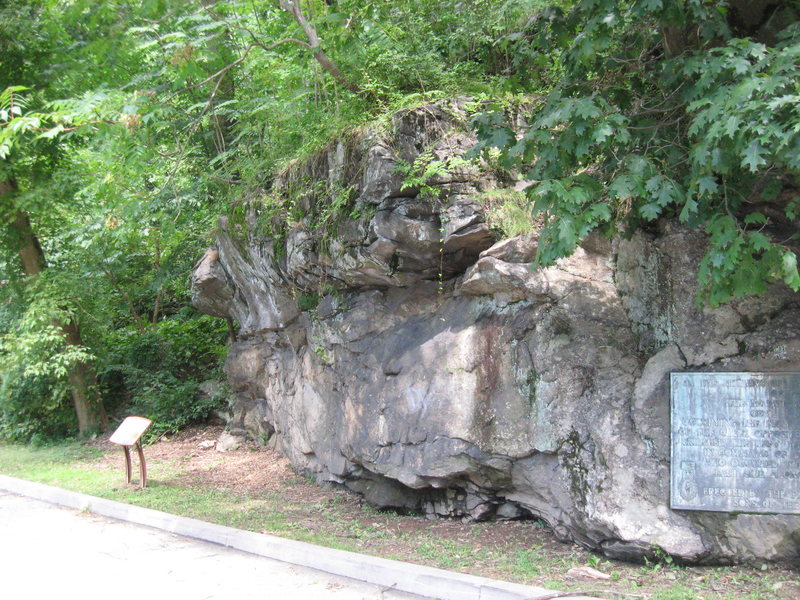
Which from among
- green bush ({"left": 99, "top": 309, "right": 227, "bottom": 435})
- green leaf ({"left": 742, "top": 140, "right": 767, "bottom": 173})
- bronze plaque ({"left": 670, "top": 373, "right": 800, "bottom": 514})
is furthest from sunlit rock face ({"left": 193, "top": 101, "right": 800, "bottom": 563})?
green bush ({"left": 99, "top": 309, "right": 227, "bottom": 435})

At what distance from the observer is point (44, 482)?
1010 centimetres

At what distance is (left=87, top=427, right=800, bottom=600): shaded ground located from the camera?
5336mm

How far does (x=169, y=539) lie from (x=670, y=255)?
6.04m

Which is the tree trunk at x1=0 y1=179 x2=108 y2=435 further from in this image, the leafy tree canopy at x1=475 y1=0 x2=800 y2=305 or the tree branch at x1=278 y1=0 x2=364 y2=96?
the leafy tree canopy at x1=475 y1=0 x2=800 y2=305

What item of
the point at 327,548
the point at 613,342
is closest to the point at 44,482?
the point at 327,548

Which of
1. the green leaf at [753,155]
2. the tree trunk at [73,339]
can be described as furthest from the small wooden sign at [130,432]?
the green leaf at [753,155]

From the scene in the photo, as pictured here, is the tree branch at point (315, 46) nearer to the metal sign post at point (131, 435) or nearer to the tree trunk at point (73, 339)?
the metal sign post at point (131, 435)

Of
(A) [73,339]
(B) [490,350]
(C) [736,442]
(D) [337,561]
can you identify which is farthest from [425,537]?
(A) [73,339]

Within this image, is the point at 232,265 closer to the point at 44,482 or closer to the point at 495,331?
the point at 44,482

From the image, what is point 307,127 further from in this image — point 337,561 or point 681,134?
point 337,561

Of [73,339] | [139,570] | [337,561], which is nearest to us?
[337,561]

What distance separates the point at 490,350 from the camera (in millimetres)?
7008

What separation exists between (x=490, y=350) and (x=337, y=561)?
2591 millimetres

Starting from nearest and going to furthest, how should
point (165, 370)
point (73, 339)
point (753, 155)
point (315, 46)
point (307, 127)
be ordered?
point (753, 155) < point (315, 46) < point (307, 127) < point (73, 339) < point (165, 370)
